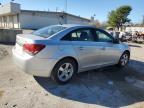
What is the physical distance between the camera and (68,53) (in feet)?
18.1

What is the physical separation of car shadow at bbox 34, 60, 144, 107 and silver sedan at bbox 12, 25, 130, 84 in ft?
1.12

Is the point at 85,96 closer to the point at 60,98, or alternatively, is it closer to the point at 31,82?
the point at 60,98

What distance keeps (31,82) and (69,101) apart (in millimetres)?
1479

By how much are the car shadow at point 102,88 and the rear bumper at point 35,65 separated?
1.72 feet

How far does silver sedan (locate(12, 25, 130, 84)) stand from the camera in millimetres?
5074

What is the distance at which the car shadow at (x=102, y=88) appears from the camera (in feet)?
16.3

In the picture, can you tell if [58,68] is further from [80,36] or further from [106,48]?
[106,48]

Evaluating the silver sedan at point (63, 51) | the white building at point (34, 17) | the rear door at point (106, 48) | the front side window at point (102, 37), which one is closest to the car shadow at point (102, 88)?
the silver sedan at point (63, 51)

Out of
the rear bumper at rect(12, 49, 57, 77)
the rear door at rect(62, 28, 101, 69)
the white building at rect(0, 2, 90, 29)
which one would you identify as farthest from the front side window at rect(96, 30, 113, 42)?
the white building at rect(0, 2, 90, 29)

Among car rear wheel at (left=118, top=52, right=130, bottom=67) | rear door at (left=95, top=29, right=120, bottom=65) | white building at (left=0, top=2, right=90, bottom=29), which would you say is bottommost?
car rear wheel at (left=118, top=52, right=130, bottom=67)

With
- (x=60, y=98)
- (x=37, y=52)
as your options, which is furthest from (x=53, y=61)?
(x=60, y=98)

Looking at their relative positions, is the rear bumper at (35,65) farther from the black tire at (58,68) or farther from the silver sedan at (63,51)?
the black tire at (58,68)

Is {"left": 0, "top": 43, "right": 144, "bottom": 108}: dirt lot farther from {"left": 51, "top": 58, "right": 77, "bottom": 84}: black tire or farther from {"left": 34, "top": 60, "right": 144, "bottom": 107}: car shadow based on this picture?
{"left": 51, "top": 58, "right": 77, "bottom": 84}: black tire

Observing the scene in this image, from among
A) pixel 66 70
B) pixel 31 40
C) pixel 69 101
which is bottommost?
pixel 69 101
